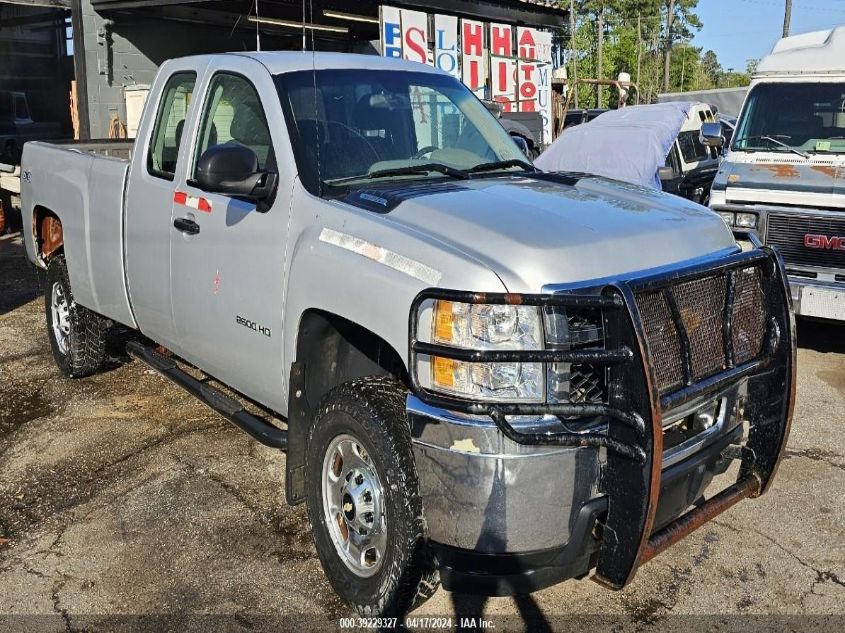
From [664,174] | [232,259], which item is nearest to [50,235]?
[232,259]

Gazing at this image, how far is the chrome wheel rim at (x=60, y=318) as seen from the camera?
258 inches

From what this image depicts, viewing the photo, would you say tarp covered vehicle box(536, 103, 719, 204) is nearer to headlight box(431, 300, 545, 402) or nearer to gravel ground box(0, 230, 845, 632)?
gravel ground box(0, 230, 845, 632)

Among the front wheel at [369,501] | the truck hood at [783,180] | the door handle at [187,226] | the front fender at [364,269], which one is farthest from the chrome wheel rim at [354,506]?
the truck hood at [783,180]

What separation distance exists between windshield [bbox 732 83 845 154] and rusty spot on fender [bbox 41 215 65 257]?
19.1 ft

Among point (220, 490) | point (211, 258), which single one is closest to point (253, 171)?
point (211, 258)

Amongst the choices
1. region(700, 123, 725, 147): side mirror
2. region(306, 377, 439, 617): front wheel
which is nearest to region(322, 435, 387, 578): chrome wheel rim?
region(306, 377, 439, 617): front wheel

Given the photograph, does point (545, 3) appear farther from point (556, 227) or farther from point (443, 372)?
point (443, 372)

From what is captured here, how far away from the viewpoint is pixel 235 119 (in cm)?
445

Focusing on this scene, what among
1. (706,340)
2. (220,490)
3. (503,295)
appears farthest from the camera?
(220,490)

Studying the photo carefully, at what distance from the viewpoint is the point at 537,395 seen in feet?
9.62

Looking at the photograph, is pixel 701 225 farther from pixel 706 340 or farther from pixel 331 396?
pixel 331 396

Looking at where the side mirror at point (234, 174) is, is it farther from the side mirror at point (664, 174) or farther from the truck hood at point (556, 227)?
the side mirror at point (664, 174)

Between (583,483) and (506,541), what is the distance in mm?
325

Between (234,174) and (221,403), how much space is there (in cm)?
133
